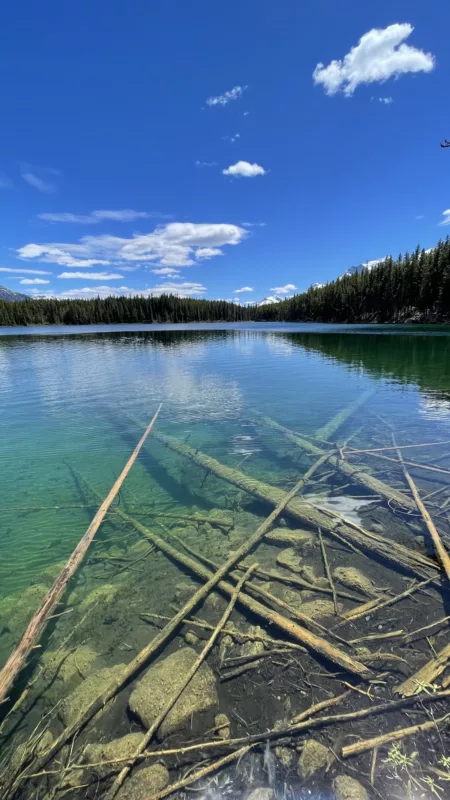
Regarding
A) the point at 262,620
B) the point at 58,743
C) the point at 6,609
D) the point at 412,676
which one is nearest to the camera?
the point at 58,743

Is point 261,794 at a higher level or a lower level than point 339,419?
lower

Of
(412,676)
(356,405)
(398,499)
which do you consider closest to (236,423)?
(356,405)

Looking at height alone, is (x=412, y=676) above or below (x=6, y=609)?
above

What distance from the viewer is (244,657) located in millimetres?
4934

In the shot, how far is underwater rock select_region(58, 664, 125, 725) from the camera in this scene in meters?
4.37

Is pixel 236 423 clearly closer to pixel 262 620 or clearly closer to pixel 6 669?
pixel 262 620

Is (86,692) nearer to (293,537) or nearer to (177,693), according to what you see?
(177,693)

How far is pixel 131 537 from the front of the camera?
8.19 metres

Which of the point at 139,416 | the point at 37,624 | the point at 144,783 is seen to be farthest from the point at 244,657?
the point at 139,416

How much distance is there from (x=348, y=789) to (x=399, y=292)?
16285cm

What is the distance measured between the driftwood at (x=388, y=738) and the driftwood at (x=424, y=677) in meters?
0.35

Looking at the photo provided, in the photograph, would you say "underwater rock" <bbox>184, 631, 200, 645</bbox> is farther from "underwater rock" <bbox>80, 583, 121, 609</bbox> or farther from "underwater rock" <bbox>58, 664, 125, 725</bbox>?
"underwater rock" <bbox>80, 583, 121, 609</bbox>

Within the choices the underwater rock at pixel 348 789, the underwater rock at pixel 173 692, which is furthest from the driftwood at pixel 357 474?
the underwater rock at pixel 173 692

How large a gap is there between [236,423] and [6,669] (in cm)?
1305
